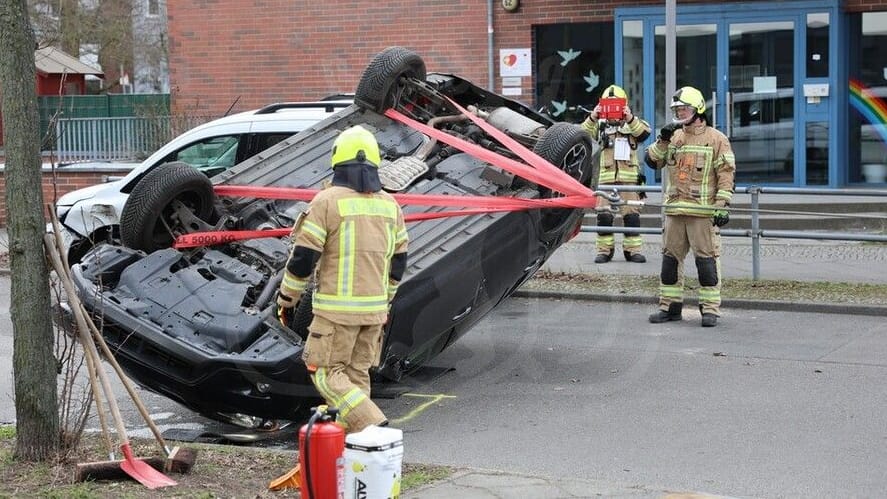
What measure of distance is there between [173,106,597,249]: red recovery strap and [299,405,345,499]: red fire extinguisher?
2.76 metres

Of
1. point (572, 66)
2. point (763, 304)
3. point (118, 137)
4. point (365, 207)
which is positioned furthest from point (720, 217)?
point (118, 137)

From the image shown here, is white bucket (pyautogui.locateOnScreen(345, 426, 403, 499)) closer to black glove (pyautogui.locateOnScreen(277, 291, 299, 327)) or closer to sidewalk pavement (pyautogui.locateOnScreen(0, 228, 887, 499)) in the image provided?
black glove (pyautogui.locateOnScreen(277, 291, 299, 327))

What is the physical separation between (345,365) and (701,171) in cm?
505

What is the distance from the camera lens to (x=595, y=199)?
8.41 m

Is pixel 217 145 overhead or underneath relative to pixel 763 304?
overhead

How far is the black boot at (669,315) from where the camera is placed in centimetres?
1067

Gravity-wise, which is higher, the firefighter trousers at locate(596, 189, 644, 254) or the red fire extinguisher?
the firefighter trousers at locate(596, 189, 644, 254)

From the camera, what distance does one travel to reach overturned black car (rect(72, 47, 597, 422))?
6.77m

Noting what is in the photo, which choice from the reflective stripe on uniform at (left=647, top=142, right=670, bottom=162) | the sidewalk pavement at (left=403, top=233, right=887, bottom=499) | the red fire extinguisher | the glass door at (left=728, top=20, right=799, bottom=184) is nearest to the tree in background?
the glass door at (left=728, top=20, right=799, bottom=184)

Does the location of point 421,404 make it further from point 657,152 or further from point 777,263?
point 777,263

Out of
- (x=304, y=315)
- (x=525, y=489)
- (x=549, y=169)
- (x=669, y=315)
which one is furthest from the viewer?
(x=669, y=315)

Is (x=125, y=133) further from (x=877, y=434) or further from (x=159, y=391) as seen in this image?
(x=877, y=434)

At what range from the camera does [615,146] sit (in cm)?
1329

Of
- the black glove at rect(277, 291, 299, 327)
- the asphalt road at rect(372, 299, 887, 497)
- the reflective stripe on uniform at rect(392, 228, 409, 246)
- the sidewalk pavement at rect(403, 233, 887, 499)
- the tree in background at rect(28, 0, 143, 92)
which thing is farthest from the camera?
the tree in background at rect(28, 0, 143, 92)
